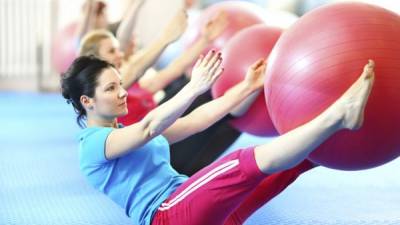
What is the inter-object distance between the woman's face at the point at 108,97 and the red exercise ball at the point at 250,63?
0.79m

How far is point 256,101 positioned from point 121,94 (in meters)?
0.80

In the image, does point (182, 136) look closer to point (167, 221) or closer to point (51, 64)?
point (167, 221)

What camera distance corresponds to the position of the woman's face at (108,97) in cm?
202

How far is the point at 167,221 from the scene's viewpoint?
75.9 inches

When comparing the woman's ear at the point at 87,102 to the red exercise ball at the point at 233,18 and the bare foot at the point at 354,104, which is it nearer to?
the bare foot at the point at 354,104

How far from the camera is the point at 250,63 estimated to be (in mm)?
2723

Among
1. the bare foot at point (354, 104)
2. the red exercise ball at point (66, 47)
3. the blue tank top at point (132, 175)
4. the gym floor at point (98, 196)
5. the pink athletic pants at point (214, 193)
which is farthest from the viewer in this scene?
the red exercise ball at point (66, 47)

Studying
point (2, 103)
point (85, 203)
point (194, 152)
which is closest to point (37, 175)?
point (85, 203)

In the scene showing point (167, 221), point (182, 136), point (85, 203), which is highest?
point (182, 136)

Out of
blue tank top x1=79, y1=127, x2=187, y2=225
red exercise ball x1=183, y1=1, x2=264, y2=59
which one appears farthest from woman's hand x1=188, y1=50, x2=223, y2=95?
red exercise ball x1=183, y1=1, x2=264, y2=59

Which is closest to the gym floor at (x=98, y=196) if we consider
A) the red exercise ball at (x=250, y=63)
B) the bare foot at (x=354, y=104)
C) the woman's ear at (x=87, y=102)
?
the red exercise ball at (x=250, y=63)

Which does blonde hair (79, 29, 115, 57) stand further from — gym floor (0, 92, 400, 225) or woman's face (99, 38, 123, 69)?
gym floor (0, 92, 400, 225)

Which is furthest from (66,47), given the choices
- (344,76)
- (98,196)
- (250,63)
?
(344,76)

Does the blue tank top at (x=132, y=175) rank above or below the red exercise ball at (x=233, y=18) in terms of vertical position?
below
